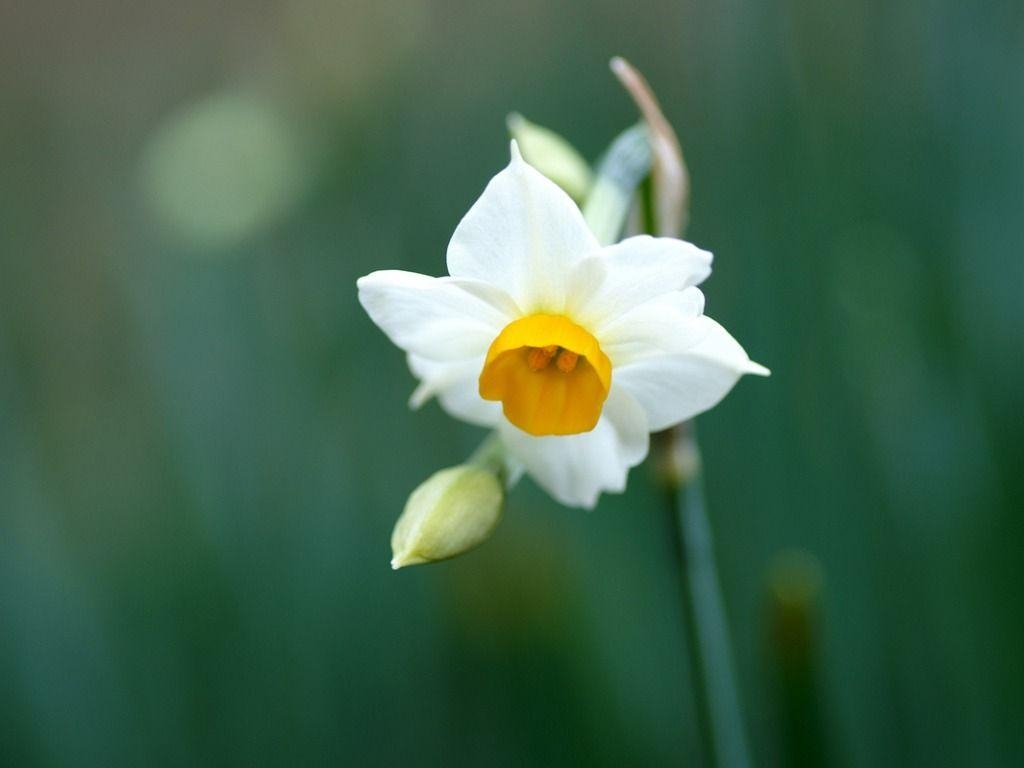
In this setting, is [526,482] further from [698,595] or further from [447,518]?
[447,518]

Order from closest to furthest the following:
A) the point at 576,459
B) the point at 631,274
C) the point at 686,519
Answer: the point at 631,274
the point at 576,459
the point at 686,519

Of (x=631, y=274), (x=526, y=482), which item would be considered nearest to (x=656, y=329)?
(x=631, y=274)

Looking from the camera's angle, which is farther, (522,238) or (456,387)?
(456,387)

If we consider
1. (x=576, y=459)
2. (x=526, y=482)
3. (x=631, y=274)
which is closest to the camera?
(x=631, y=274)

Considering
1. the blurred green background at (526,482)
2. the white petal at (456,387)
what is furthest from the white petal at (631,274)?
the blurred green background at (526,482)

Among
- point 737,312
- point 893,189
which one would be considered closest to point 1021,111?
point 893,189

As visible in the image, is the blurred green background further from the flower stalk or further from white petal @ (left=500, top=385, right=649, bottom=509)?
white petal @ (left=500, top=385, right=649, bottom=509)
